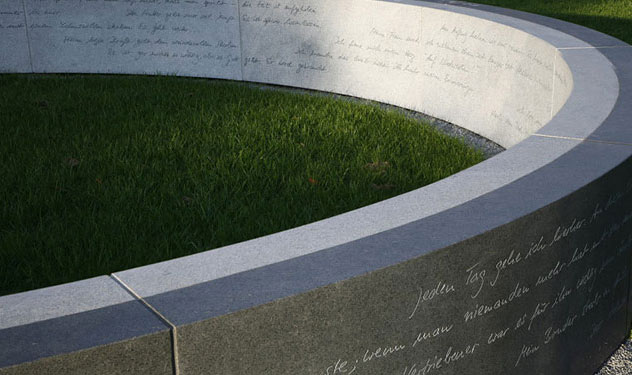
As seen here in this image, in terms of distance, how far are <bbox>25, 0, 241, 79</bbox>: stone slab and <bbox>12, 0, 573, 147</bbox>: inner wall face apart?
0.04ft

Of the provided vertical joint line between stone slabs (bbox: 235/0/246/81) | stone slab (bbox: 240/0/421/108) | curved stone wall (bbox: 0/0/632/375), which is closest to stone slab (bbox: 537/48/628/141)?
curved stone wall (bbox: 0/0/632/375)

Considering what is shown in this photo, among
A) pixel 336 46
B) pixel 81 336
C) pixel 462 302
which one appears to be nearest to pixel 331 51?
pixel 336 46

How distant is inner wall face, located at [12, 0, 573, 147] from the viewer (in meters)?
→ 6.50

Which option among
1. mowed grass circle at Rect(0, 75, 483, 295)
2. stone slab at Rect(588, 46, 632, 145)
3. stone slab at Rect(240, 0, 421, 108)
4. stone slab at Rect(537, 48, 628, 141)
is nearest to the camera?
stone slab at Rect(588, 46, 632, 145)

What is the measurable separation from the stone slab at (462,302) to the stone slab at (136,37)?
616 cm

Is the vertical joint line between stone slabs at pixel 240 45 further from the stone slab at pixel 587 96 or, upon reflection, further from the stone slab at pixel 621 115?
the stone slab at pixel 621 115

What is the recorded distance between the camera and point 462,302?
8.49ft

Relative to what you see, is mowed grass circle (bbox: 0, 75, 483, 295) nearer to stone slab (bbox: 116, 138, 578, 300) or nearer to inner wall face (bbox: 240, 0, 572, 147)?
inner wall face (bbox: 240, 0, 572, 147)

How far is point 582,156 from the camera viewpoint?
129 inches

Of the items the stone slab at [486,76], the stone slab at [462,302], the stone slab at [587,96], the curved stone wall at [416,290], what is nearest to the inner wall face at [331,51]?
the stone slab at [486,76]

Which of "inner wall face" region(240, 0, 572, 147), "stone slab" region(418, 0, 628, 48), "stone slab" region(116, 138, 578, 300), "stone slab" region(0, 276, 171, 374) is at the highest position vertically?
"stone slab" region(0, 276, 171, 374)

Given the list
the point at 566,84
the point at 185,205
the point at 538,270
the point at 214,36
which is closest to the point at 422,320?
the point at 538,270

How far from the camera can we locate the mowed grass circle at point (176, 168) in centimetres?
434

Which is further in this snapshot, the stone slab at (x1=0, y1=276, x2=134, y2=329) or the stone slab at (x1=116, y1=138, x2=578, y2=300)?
the stone slab at (x1=116, y1=138, x2=578, y2=300)
